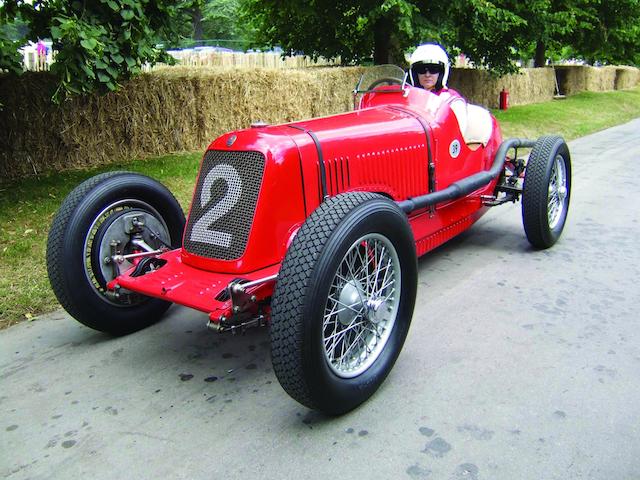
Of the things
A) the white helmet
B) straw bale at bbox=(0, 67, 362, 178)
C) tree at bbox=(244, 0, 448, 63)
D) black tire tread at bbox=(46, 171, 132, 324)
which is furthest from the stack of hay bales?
black tire tread at bbox=(46, 171, 132, 324)

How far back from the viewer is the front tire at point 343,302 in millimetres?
2611

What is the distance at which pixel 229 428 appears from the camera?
290 cm

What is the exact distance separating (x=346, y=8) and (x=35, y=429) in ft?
42.8

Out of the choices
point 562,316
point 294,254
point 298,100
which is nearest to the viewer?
point 294,254

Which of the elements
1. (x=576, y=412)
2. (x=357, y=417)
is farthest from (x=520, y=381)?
(x=357, y=417)

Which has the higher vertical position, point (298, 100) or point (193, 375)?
point (298, 100)

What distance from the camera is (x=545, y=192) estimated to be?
519 cm

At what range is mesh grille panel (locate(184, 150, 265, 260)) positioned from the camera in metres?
3.42

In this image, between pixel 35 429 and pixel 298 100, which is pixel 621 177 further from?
pixel 35 429

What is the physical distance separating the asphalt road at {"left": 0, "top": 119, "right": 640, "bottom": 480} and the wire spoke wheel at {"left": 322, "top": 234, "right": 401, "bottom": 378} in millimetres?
275

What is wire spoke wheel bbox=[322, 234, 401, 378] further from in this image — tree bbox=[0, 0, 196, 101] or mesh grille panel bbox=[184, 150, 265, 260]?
tree bbox=[0, 0, 196, 101]

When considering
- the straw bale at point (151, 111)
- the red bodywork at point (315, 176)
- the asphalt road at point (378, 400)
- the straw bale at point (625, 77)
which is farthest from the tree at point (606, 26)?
the asphalt road at point (378, 400)

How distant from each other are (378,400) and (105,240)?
2.04 metres

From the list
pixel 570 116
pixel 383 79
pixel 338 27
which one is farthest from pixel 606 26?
pixel 383 79
